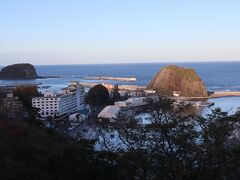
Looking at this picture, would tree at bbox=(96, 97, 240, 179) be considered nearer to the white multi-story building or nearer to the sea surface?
the sea surface

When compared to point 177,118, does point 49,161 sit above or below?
below

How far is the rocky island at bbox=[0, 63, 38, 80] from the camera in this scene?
172 feet

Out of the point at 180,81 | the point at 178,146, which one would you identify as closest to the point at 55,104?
the point at 180,81

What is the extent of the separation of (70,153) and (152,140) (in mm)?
845

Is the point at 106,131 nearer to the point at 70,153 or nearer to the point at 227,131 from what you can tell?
the point at 70,153

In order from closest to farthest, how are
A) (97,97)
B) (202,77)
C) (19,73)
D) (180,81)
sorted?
(97,97), (180,81), (202,77), (19,73)

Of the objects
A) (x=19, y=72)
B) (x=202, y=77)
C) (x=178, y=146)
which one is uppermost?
(x=178, y=146)

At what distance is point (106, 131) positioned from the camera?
467 cm

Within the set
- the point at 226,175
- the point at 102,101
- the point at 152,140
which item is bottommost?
the point at 102,101

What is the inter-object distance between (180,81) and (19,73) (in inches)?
1155

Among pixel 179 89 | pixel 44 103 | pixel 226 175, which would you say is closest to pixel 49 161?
pixel 226 175

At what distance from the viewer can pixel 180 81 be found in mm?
28812

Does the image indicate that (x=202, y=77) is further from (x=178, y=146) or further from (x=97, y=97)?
(x=178, y=146)

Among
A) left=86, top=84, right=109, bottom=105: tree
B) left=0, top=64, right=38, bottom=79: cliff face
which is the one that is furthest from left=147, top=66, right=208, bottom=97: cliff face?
left=0, top=64, right=38, bottom=79: cliff face
